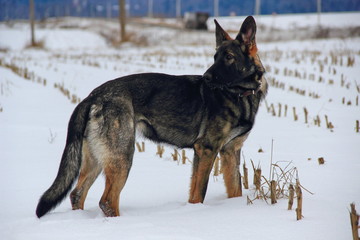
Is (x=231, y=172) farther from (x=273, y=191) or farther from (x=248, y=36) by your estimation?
(x=248, y=36)

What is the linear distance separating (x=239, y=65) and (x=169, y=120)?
0.87 metres

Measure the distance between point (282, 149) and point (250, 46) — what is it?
240 cm

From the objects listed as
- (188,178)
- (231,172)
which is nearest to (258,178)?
(231,172)

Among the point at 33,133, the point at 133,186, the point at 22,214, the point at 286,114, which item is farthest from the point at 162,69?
the point at 22,214

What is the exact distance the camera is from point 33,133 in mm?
7555

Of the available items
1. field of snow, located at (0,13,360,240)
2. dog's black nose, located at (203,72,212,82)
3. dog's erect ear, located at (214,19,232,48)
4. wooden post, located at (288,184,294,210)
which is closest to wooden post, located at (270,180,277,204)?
field of snow, located at (0,13,360,240)

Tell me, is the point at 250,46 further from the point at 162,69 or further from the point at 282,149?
the point at 162,69

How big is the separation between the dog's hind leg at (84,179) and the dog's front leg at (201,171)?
95cm

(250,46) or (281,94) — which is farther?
(281,94)

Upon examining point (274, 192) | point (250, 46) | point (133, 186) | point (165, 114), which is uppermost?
point (250, 46)

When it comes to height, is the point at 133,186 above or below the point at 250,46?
below

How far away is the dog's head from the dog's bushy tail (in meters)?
1.22

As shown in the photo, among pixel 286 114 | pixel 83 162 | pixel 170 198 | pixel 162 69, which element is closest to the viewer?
pixel 83 162

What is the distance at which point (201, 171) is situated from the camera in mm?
4473
